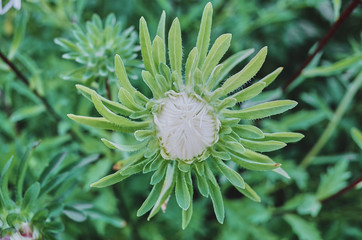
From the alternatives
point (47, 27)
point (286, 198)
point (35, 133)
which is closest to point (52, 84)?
point (35, 133)

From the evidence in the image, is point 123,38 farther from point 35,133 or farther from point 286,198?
point 286,198

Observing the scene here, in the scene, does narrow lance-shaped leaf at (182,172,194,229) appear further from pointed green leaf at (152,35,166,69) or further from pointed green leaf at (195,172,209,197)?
pointed green leaf at (152,35,166,69)

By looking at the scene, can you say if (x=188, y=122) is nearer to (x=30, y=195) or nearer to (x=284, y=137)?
(x=284, y=137)

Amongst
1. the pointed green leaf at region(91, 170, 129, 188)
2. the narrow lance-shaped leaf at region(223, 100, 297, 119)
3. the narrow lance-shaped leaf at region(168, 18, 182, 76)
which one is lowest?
→ the narrow lance-shaped leaf at region(223, 100, 297, 119)

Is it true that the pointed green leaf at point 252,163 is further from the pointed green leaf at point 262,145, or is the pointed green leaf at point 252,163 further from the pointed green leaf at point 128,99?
the pointed green leaf at point 128,99

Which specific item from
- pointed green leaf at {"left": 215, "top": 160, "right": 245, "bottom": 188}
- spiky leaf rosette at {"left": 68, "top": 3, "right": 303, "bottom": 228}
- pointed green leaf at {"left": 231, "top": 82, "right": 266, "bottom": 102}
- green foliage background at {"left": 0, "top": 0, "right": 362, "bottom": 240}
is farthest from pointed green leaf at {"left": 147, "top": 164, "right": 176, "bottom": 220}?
green foliage background at {"left": 0, "top": 0, "right": 362, "bottom": 240}

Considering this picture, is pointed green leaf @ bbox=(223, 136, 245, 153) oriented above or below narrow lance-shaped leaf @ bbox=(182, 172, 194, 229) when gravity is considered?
above

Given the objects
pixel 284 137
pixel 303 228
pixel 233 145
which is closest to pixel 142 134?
pixel 233 145
